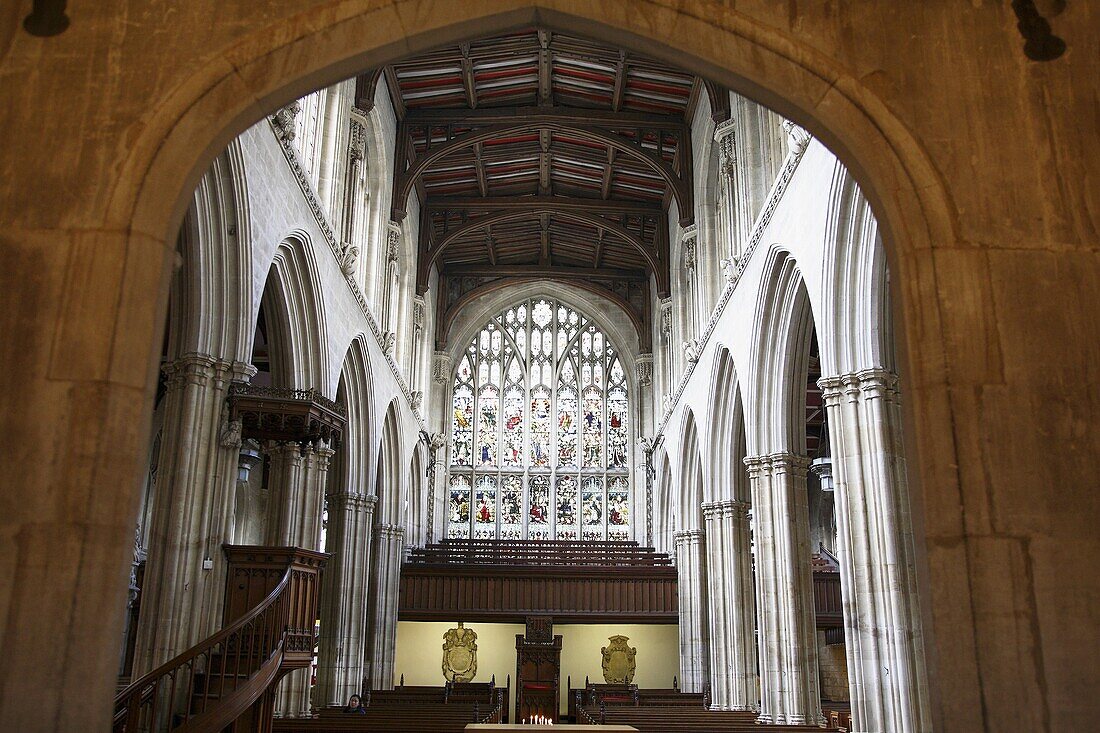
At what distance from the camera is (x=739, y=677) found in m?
15.3

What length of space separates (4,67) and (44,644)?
2634 millimetres

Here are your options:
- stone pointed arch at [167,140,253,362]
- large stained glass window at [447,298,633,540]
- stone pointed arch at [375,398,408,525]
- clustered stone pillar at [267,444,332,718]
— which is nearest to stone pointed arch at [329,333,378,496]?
stone pointed arch at [375,398,408,525]

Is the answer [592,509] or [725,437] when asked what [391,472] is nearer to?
[725,437]

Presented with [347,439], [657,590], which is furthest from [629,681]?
[347,439]

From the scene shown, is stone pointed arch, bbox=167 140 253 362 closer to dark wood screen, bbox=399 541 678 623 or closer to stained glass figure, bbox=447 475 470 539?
dark wood screen, bbox=399 541 678 623

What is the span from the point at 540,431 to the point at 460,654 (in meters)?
6.37

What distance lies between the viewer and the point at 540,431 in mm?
26391

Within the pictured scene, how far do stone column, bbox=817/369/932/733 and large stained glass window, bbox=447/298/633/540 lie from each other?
16616 mm

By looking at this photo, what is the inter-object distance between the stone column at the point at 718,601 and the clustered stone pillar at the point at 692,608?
6.59 ft

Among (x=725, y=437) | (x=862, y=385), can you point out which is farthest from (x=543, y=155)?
(x=862, y=385)

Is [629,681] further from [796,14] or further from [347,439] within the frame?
[796,14]

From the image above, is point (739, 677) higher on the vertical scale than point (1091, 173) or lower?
lower

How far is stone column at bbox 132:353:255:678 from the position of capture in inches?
332

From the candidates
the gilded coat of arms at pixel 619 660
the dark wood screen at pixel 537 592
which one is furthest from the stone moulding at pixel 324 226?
the gilded coat of arms at pixel 619 660
